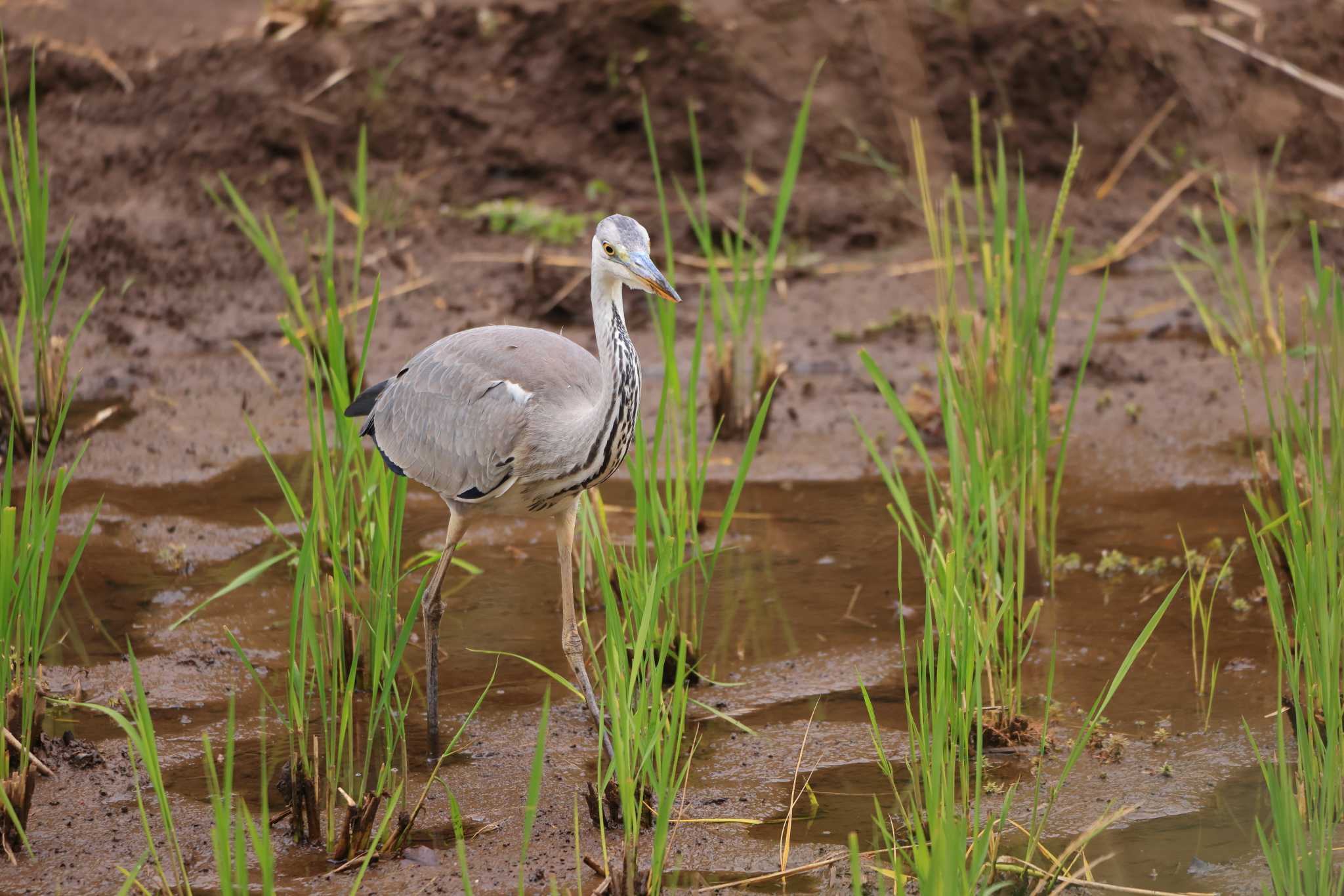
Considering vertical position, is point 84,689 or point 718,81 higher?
point 718,81

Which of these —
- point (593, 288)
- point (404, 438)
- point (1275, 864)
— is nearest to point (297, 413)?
point (404, 438)

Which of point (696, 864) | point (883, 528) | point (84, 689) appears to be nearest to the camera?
point (696, 864)

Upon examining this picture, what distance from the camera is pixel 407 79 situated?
8.42 m

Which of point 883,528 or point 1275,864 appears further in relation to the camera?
point 883,528

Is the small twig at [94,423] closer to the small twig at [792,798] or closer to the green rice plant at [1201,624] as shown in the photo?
the small twig at [792,798]

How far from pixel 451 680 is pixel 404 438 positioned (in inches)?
29.8

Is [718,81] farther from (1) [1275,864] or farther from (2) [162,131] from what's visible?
(1) [1275,864]

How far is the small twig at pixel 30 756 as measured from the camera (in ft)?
10.4

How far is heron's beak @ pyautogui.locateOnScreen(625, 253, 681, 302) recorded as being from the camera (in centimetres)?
343

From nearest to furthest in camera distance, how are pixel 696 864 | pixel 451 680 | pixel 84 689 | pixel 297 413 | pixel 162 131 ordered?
pixel 696 864, pixel 84 689, pixel 451 680, pixel 297 413, pixel 162 131

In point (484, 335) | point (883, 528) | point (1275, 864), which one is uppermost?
point (484, 335)

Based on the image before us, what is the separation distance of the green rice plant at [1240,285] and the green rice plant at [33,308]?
3538 mm

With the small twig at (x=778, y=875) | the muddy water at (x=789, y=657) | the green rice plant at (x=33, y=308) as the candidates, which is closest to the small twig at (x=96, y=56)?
Answer: the green rice plant at (x=33, y=308)

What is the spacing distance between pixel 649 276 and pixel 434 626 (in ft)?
4.04
